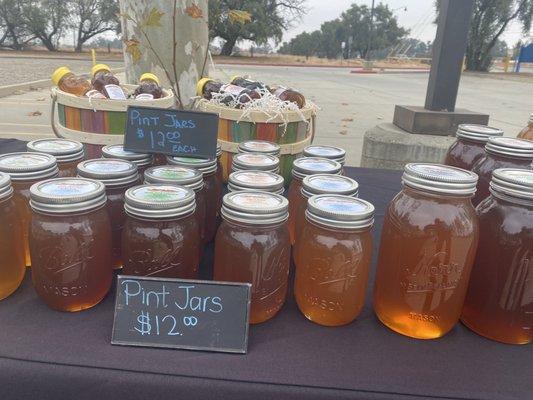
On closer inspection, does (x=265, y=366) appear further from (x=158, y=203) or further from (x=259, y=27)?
(x=259, y=27)

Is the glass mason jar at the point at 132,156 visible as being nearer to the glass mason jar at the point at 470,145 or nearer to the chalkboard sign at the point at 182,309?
the chalkboard sign at the point at 182,309

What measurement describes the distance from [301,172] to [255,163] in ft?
0.49

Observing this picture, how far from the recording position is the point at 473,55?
83.9ft

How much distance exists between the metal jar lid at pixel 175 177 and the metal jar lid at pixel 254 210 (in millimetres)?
181

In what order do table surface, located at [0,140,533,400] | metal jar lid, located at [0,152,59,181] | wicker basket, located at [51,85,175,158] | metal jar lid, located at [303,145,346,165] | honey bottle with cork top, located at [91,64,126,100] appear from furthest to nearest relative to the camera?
honey bottle with cork top, located at [91,64,126,100] < wicker basket, located at [51,85,175,158] < metal jar lid, located at [303,145,346,165] < metal jar lid, located at [0,152,59,181] < table surface, located at [0,140,533,400]

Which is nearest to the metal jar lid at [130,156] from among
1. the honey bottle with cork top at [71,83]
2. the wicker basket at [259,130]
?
the wicker basket at [259,130]

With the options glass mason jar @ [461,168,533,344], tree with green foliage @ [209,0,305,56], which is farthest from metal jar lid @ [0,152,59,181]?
tree with green foliage @ [209,0,305,56]

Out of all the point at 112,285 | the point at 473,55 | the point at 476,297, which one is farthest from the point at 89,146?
the point at 473,55

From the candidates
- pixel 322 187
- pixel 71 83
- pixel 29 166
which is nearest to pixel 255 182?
pixel 322 187

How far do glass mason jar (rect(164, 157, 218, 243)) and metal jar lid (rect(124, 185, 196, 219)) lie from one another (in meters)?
0.31

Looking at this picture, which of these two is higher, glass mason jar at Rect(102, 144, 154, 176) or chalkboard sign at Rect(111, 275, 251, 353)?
glass mason jar at Rect(102, 144, 154, 176)

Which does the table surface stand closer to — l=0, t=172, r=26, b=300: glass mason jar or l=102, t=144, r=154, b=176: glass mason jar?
l=0, t=172, r=26, b=300: glass mason jar

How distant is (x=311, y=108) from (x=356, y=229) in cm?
114

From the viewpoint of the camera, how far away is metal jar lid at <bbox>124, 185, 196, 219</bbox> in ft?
3.35
